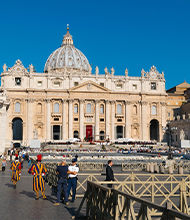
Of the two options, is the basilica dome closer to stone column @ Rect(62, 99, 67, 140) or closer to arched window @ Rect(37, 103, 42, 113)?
arched window @ Rect(37, 103, 42, 113)

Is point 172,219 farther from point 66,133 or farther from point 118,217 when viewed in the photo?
point 66,133

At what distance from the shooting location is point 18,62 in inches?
3027

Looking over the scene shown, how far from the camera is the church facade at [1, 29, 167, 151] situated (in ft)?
247

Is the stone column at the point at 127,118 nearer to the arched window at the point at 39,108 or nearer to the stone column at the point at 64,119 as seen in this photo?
the stone column at the point at 64,119

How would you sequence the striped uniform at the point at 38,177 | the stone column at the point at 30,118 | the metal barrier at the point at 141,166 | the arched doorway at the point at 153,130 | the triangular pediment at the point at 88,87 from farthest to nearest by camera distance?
the arched doorway at the point at 153,130
the triangular pediment at the point at 88,87
the stone column at the point at 30,118
the metal barrier at the point at 141,166
the striped uniform at the point at 38,177

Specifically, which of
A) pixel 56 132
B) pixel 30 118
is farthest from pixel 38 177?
pixel 56 132

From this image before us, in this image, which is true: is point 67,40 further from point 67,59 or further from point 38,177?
point 38,177

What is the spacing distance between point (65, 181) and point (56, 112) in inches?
2577

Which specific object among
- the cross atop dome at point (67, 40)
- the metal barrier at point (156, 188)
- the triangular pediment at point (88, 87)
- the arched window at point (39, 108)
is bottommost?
the metal barrier at point (156, 188)

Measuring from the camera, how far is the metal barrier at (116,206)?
5.95 metres

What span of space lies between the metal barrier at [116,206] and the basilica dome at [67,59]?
98396mm

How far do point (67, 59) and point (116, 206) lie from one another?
103046mm

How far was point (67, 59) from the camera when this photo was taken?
108250 millimetres

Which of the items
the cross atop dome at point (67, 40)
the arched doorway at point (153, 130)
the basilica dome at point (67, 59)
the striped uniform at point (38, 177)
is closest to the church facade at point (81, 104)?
the arched doorway at point (153, 130)
